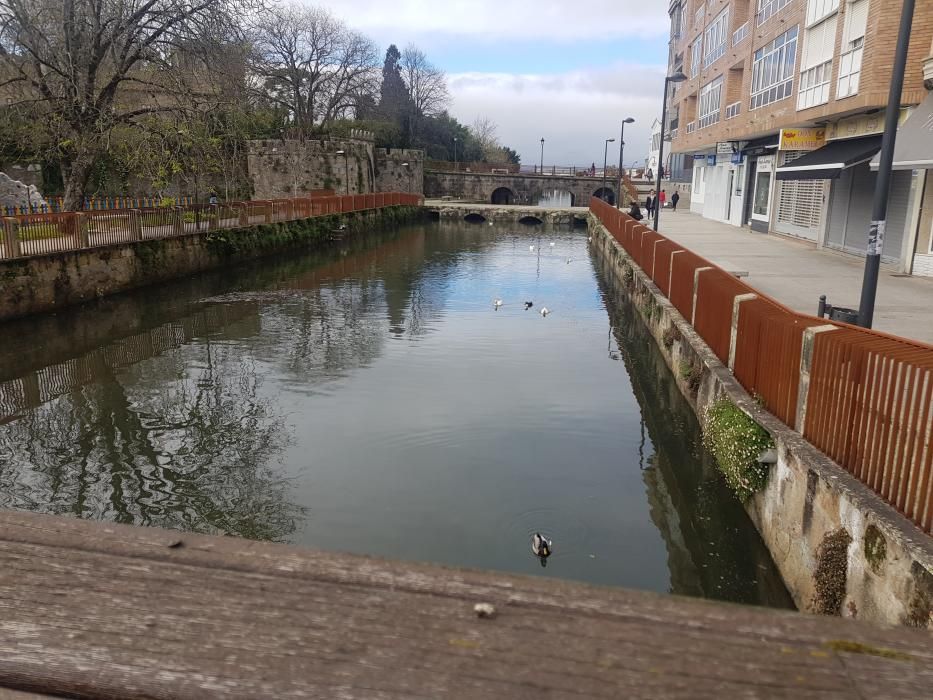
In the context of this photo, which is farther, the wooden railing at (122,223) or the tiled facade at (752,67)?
the tiled facade at (752,67)

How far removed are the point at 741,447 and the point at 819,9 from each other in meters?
19.1

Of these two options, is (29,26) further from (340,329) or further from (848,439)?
(848,439)

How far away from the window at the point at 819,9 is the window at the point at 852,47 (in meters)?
1.03

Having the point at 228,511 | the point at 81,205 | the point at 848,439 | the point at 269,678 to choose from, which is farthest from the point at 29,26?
the point at 269,678

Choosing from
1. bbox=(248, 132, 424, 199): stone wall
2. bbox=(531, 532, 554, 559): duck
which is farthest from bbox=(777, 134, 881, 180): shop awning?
bbox=(248, 132, 424, 199): stone wall

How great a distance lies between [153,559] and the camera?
144cm

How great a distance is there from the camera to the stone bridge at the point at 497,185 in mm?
70938

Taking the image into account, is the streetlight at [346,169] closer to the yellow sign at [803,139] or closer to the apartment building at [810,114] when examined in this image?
the apartment building at [810,114]

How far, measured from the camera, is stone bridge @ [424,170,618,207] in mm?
70938

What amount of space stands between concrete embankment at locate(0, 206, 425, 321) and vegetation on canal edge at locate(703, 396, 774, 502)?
14.5 m

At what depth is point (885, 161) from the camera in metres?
8.58

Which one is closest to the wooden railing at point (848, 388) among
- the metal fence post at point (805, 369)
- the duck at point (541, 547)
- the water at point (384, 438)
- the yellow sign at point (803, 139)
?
the metal fence post at point (805, 369)

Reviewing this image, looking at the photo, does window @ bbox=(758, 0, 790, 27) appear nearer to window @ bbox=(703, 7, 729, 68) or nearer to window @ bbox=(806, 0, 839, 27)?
window @ bbox=(806, 0, 839, 27)

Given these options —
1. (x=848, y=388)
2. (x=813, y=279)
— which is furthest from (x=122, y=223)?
(x=848, y=388)
